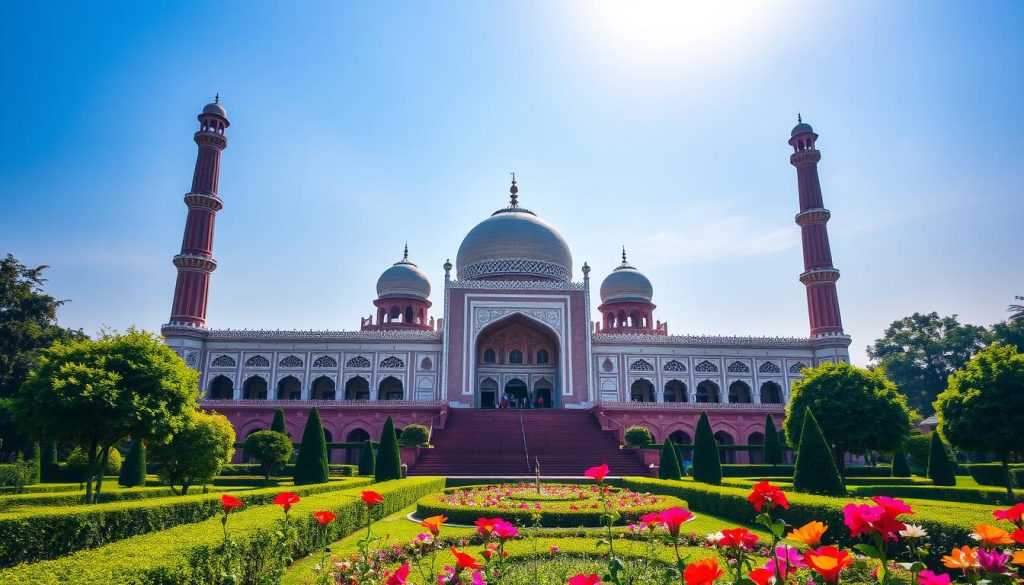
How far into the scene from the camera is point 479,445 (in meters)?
19.6

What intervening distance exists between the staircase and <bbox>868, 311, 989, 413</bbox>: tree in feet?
73.9

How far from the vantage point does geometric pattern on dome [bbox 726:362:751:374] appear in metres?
28.3

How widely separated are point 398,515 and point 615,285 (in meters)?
26.1

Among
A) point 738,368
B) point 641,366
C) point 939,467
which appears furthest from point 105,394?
point 738,368

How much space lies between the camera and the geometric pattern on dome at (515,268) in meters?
30.5

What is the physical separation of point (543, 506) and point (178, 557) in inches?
234

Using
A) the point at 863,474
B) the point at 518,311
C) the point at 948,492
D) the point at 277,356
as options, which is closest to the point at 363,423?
the point at 277,356

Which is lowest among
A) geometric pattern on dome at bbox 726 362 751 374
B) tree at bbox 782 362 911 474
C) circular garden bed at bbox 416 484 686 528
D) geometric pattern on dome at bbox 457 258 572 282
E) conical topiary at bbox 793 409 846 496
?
circular garden bed at bbox 416 484 686 528

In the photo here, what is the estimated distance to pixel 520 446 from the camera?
19406 mm

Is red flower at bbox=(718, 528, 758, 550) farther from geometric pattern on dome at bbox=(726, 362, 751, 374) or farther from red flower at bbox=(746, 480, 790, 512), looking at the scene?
geometric pattern on dome at bbox=(726, 362, 751, 374)

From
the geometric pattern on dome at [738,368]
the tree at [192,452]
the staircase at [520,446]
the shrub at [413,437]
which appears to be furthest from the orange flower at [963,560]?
the geometric pattern on dome at [738,368]

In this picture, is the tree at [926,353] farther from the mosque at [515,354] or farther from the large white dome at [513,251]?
the large white dome at [513,251]

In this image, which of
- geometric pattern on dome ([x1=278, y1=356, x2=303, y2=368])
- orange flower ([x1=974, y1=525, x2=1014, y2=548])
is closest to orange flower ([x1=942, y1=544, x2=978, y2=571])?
orange flower ([x1=974, y1=525, x2=1014, y2=548])

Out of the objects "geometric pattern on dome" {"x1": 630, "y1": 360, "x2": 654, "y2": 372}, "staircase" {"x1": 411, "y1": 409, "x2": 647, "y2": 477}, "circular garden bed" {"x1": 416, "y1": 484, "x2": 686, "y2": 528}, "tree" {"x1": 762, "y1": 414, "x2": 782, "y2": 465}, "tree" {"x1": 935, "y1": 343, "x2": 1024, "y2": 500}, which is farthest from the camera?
"geometric pattern on dome" {"x1": 630, "y1": 360, "x2": 654, "y2": 372}
